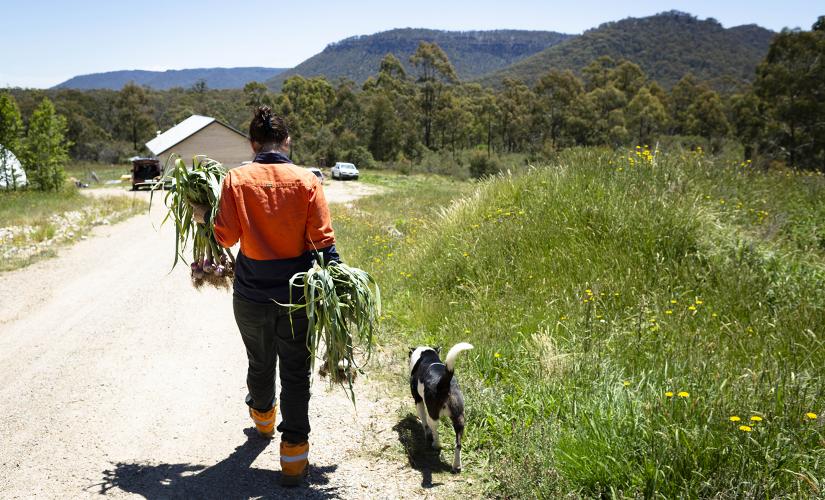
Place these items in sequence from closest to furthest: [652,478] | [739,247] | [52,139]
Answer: [652,478] → [739,247] → [52,139]

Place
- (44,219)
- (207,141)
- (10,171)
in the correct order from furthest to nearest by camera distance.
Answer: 1. (207,141)
2. (10,171)
3. (44,219)

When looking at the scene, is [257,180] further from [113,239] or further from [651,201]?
[113,239]

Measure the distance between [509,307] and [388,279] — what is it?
2520mm

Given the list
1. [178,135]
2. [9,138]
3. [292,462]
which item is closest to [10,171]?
[9,138]

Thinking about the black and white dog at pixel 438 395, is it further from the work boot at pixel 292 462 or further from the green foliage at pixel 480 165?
the green foliage at pixel 480 165

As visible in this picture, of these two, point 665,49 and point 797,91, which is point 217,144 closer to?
point 797,91

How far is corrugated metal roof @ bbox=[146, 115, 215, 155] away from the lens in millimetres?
→ 38122

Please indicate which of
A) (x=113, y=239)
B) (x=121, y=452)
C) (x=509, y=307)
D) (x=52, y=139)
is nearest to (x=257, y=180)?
(x=121, y=452)

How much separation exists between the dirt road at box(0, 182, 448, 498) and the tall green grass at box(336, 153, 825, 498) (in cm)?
91

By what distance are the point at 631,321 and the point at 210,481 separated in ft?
13.1

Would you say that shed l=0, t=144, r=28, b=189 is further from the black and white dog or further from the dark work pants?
the black and white dog

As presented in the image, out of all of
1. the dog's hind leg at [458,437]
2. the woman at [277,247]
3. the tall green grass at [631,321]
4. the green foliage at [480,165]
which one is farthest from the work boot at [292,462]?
the green foliage at [480,165]

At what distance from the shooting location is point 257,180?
3316 mm

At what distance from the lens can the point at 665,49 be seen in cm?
13975
